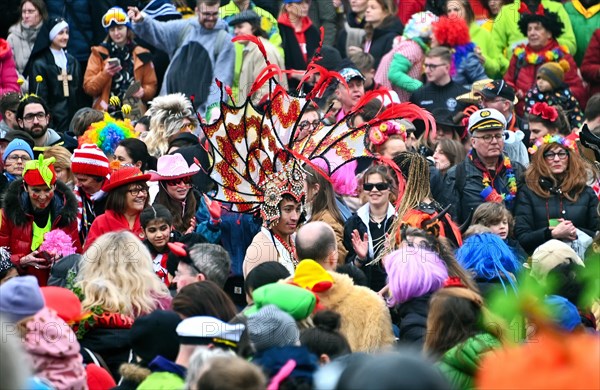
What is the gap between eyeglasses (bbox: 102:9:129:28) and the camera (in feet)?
44.5

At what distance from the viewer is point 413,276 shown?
23.3 feet

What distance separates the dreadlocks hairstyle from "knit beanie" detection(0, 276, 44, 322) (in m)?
8.64

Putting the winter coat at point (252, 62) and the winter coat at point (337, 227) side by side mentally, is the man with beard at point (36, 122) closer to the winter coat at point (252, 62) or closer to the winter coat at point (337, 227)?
the winter coat at point (252, 62)

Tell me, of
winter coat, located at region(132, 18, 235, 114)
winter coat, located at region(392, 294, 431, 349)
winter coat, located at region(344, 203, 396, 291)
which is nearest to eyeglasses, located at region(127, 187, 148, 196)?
winter coat, located at region(344, 203, 396, 291)

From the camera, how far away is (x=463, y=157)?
444 inches

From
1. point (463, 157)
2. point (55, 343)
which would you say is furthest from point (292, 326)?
point (463, 157)

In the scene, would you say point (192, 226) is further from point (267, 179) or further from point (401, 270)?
point (401, 270)

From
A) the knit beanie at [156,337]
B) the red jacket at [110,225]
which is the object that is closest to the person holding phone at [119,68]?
the red jacket at [110,225]

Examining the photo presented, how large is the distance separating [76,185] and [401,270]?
13.1 ft

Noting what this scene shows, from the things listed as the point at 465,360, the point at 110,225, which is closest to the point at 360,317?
the point at 465,360

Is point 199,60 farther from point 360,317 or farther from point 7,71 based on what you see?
point 360,317

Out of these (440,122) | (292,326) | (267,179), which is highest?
(292,326)

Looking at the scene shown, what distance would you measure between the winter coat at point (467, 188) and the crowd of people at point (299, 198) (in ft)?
0.06

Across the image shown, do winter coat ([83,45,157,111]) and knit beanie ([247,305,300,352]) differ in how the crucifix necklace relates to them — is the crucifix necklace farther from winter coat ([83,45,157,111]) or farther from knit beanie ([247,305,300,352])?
knit beanie ([247,305,300,352])
